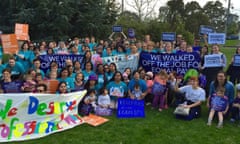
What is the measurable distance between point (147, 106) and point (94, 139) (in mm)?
2811

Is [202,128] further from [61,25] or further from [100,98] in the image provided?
[61,25]

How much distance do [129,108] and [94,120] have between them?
0.95 meters

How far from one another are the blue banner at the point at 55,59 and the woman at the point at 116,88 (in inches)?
62.8

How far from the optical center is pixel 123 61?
10.0 m

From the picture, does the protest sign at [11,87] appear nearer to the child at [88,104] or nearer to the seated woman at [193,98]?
the child at [88,104]

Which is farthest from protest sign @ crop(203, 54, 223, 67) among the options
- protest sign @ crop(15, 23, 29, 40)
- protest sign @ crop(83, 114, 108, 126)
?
protest sign @ crop(15, 23, 29, 40)

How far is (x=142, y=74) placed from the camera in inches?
339

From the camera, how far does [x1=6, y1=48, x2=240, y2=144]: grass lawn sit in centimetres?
614

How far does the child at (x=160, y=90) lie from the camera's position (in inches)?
326

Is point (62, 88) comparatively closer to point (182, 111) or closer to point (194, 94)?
point (182, 111)

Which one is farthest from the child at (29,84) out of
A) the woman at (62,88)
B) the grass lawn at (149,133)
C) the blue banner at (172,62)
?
the blue banner at (172,62)

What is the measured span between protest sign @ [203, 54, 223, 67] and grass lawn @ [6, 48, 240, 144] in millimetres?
1646

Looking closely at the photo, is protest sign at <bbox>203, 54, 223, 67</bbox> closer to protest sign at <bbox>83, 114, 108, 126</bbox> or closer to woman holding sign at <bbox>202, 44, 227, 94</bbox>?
woman holding sign at <bbox>202, 44, 227, 94</bbox>

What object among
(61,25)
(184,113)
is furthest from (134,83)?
(61,25)
